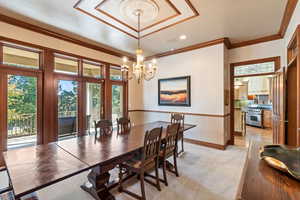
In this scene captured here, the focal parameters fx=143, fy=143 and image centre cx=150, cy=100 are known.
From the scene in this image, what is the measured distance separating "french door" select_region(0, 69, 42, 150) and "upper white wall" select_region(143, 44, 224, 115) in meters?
3.59

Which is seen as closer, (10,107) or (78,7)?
(78,7)

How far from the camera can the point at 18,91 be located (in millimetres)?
3037

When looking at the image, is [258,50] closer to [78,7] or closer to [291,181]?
[291,181]

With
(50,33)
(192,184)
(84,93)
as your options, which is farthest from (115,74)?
(192,184)

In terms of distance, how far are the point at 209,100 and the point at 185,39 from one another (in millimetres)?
1825

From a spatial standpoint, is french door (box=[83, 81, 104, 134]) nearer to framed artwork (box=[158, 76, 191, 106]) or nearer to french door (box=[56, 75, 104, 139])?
french door (box=[56, 75, 104, 139])

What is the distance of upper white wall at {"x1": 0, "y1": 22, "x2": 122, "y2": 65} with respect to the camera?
2797 mm

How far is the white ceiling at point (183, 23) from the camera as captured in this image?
8.09 feet

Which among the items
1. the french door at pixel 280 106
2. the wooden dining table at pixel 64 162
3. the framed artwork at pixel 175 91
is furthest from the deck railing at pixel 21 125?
the french door at pixel 280 106

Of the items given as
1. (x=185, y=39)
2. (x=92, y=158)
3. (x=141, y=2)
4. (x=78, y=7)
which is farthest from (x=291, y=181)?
(x=185, y=39)

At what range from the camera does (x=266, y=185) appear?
0.78 m

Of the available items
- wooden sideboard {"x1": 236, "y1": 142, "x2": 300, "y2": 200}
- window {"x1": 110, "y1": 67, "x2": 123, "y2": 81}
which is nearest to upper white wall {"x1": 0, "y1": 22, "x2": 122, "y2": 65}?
window {"x1": 110, "y1": 67, "x2": 123, "y2": 81}

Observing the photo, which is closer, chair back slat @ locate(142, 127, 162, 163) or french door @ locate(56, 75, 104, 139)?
chair back slat @ locate(142, 127, 162, 163)

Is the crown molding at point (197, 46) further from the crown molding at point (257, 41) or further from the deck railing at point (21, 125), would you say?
the deck railing at point (21, 125)
